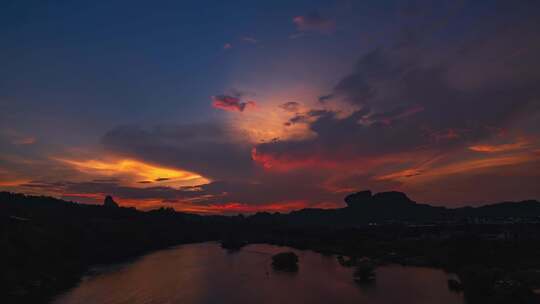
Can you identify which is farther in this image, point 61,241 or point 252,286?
point 61,241

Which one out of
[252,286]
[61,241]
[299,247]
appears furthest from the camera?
[299,247]

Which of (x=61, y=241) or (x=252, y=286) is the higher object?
(x=61, y=241)

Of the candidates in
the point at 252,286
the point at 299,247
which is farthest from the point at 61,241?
the point at 299,247

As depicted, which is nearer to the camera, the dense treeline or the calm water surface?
the calm water surface

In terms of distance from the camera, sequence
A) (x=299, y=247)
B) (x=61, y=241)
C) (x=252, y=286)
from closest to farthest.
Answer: (x=252, y=286)
(x=61, y=241)
(x=299, y=247)

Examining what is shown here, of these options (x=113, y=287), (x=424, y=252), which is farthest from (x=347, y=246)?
(x=113, y=287)

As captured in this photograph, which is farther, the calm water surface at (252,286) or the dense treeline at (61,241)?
the dense treeline at (61,241)

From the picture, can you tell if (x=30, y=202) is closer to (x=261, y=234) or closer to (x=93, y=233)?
(x=93, y=233)

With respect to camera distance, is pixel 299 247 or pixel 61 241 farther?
pixel 299 247

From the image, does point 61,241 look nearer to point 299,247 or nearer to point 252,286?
point 252,286
